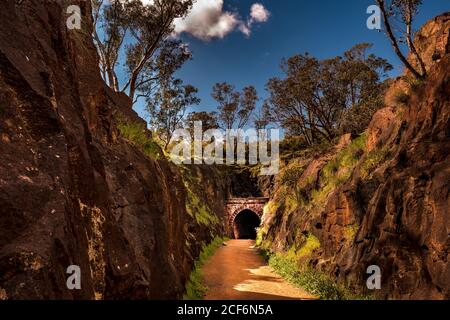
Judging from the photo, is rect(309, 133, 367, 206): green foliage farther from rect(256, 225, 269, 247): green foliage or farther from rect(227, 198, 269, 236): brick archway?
rect(227, 198, 269, 236): brick archway

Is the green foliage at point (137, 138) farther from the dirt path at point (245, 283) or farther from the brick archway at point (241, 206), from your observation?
the brick archway at point (241, 206)

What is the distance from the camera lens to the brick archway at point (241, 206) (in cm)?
4616

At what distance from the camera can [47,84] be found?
525 centimetres

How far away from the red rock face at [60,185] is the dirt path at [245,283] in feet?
14.9

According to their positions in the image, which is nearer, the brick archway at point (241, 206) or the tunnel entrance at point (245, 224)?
the brick archway at point (241, 206)

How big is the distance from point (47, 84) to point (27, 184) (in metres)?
1.87

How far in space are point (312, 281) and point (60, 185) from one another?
11.9m

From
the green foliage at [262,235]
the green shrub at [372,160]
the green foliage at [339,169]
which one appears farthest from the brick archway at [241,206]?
the green shrub at [372,160]

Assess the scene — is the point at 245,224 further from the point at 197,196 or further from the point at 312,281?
the point at 312,281

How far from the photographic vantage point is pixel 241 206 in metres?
47.5

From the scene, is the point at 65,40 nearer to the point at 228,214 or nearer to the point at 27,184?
the point at 27,184

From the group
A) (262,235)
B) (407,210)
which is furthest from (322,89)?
(407,210)

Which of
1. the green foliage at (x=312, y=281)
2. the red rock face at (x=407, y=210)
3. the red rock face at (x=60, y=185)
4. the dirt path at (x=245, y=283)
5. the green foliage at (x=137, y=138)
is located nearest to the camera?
the red rock face at (x=60, y=185)

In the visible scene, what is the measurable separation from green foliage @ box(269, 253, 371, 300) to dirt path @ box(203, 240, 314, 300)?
32cm
